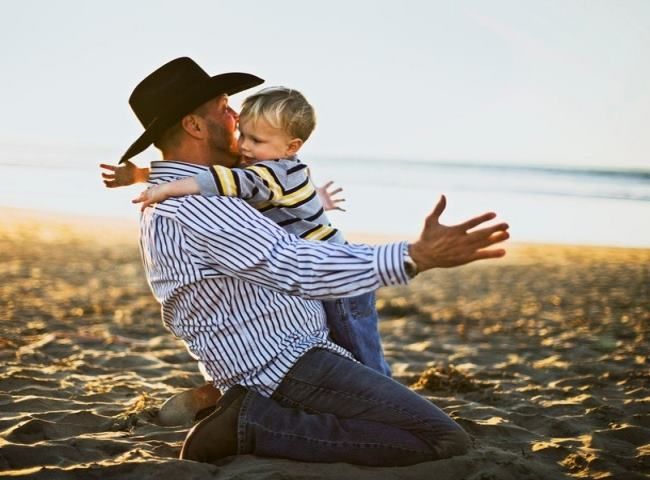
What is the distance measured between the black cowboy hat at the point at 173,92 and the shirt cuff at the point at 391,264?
125 cm

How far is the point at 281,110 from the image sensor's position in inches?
157

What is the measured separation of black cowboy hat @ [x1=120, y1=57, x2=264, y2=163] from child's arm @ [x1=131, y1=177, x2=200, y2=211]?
329mm

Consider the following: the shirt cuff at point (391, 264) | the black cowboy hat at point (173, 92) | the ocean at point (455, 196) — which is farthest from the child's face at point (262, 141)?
the ocean at point (455, 196)

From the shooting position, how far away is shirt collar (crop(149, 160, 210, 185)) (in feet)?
12.5

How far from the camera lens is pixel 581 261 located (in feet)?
39.4

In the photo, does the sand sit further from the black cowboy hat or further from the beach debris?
the black cowboy hat

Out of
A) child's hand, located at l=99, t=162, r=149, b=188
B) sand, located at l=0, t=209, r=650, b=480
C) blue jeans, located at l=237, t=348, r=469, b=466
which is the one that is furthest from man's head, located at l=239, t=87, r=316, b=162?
sand, located at l=0, t=209, r=650, b=480

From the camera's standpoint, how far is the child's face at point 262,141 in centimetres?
398

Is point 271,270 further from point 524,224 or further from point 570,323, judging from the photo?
point 524,224

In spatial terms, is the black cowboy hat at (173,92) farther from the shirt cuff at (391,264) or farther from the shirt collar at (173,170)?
the shirt cuff at (391,264)

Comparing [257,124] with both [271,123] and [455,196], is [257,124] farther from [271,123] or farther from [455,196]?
[455,196]

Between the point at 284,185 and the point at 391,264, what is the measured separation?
0.89 m

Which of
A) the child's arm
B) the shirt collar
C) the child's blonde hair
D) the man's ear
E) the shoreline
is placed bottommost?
the shoreline

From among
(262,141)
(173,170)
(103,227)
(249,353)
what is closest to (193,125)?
(173,170)
